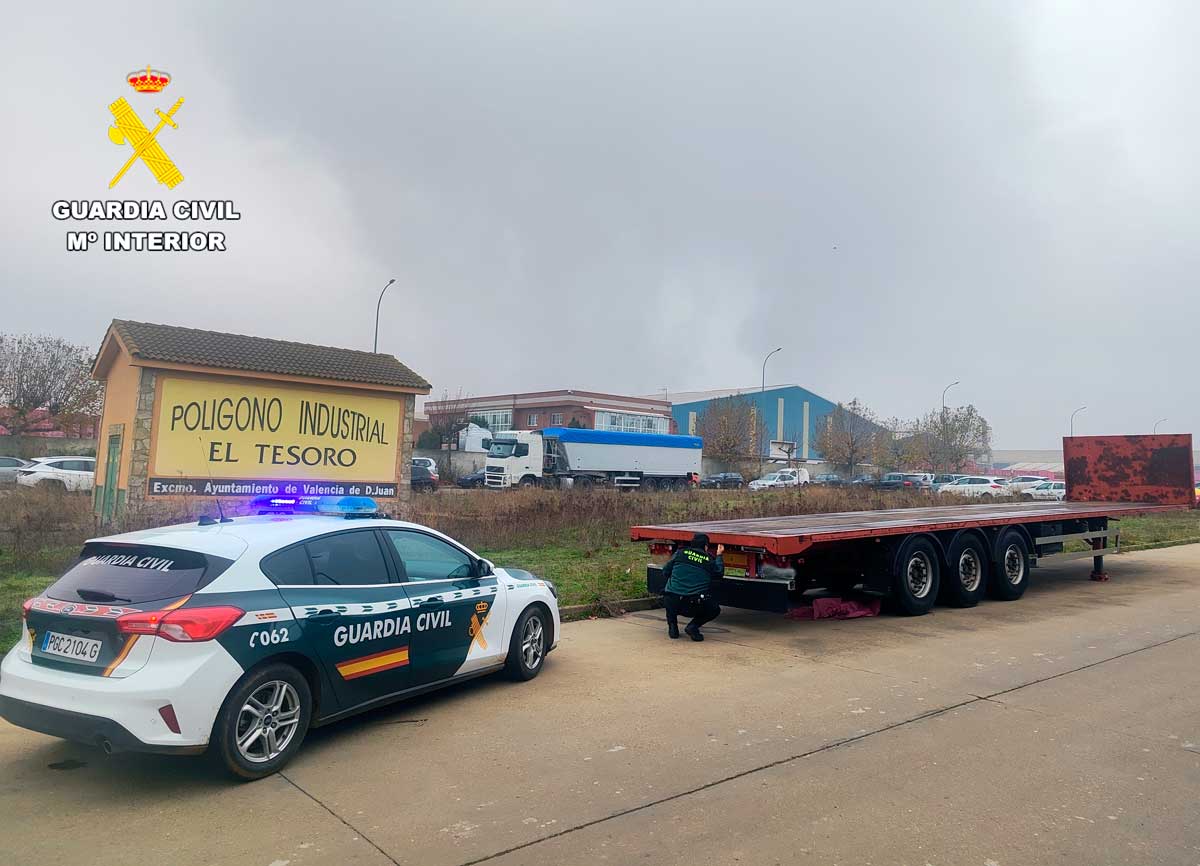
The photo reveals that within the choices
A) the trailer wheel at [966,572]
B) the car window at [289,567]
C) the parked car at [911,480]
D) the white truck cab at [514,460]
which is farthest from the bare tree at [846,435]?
the car window at [289,567]

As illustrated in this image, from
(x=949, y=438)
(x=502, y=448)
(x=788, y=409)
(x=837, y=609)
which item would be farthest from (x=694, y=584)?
(x=788, y=409)

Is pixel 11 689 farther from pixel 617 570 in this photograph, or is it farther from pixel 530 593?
pixel 617 570

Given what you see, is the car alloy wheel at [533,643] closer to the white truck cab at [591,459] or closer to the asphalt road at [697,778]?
the asphalt road at [697,778]

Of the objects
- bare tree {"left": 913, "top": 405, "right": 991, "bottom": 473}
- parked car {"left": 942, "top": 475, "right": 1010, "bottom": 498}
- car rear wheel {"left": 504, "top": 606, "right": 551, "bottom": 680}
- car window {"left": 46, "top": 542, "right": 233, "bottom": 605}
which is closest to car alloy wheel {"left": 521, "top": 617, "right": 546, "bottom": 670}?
car rear wheel {"left": 504, "top": 606, "right": 551, "bottom": 680}

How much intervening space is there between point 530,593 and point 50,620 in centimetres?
350

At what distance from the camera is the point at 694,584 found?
8859mm

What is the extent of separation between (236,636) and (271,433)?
12815 millimetres

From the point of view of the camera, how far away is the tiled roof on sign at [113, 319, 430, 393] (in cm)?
1581

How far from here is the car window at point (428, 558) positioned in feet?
20.1

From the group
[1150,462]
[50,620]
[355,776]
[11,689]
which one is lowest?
[355,776]

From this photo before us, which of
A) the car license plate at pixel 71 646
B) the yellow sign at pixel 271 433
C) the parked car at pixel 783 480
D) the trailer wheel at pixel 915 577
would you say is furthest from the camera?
the parked car at pixel 783 480

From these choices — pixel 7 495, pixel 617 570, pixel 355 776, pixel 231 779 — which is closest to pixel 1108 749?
pixel 355 776

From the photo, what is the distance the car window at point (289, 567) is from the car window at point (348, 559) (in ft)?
0.18

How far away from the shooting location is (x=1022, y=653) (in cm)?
830
